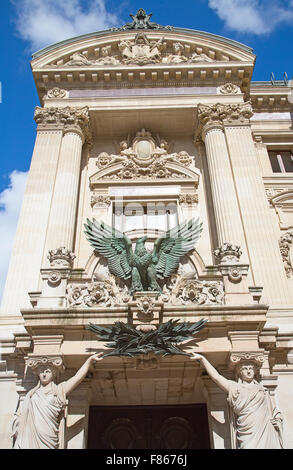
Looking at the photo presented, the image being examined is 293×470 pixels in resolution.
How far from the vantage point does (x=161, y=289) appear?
11469 mm

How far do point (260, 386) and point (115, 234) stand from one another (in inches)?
243

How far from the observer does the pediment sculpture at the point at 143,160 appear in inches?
637

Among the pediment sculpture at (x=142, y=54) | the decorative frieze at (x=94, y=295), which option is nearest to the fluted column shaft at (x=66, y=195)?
the decorative frieze at (x=94, y=295)

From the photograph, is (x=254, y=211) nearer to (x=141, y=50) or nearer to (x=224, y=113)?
(x=224, y=113)

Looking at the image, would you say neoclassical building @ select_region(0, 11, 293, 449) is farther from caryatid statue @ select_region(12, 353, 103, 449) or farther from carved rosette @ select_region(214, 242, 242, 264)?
caryatid statue @ select_region(12, 353, 103, 449)

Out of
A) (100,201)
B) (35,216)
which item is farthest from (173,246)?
(35,216)

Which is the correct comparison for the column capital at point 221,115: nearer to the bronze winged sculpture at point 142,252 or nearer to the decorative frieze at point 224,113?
the decorative frieze at point 224,113

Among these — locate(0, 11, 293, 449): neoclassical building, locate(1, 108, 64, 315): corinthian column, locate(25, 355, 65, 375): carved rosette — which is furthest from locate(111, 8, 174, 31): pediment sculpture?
locate(25, 355, 65, 375): carved rosette

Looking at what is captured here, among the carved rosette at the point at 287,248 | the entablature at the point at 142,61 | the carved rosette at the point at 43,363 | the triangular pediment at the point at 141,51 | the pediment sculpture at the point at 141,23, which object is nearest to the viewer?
the carved rosette at the point at 43,363

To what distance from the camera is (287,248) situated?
14234mm

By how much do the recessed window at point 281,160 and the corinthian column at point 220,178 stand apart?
3220mm

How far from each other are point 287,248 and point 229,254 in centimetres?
375

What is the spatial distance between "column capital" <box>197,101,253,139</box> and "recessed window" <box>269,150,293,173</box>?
2.51 meters

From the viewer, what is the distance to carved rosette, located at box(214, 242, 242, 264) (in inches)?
451
